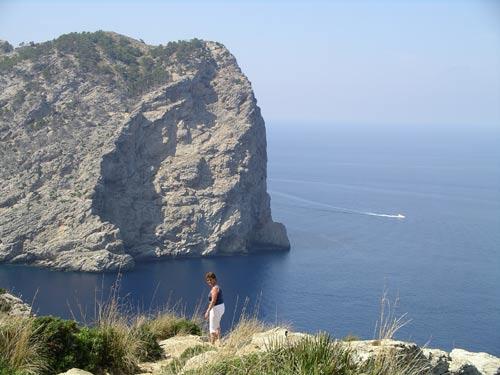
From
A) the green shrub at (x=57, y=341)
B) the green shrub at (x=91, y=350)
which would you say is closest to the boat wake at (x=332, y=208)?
the green shrub at (x=91, y=350)

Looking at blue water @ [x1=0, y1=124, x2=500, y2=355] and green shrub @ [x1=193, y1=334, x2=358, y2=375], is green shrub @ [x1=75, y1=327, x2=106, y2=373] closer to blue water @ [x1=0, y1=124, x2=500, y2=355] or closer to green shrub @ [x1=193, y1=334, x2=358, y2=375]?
green shrub @ [x1=193, y1=334, x2=358, y2=375]

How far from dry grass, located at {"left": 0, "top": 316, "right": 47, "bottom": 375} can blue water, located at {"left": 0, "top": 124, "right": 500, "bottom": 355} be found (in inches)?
887

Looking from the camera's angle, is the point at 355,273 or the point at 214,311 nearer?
the point at 214,311

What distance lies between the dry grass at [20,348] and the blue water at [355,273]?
22.5 m

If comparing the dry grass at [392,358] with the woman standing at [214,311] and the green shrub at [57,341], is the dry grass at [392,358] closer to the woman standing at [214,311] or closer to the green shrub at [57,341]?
the green shrub at [57,341]

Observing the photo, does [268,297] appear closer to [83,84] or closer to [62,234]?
[62,234]

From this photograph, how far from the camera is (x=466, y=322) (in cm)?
5278

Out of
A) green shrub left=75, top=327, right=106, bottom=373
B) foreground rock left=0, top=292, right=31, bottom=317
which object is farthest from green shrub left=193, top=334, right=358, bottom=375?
foreground rock left=0, top=292, right=31, bottom=317

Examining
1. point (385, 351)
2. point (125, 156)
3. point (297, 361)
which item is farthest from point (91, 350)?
point (125, 156)

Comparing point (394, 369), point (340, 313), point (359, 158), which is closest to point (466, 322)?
point (340, 313)

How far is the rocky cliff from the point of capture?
6975cm

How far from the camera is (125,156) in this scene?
76438 millimetres

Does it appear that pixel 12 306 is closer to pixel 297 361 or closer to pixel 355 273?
pixel 297 361

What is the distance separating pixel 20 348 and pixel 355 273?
62765 millimetres
